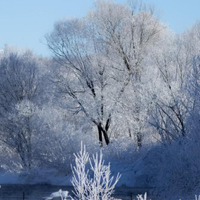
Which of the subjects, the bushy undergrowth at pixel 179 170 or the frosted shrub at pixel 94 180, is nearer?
the frosted shrub at pixel 94 180

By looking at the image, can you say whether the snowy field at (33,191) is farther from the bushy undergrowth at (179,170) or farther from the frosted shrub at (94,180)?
the frosted shrub at (94,180)

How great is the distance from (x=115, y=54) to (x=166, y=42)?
10.6 feet

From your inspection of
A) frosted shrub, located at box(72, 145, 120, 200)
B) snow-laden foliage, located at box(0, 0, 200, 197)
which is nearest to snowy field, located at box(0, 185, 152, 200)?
snow-laden foliage, located at box(0, 0, 200, 197)

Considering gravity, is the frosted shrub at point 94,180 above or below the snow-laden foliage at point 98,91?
below

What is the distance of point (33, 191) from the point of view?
24.3 meters

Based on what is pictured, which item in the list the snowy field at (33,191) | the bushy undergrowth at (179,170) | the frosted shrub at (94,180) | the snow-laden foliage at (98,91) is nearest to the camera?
the frosted shrub at (94,180)

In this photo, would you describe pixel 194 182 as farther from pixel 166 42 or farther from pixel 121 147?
pixel 166 42

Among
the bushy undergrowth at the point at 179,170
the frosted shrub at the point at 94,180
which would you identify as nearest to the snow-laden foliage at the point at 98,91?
the bushy undergrowth at the point at 179,170

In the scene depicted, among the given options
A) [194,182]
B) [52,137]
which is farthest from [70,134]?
[194,182]

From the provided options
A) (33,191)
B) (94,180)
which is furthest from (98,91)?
(94,180)

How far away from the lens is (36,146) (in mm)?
27594

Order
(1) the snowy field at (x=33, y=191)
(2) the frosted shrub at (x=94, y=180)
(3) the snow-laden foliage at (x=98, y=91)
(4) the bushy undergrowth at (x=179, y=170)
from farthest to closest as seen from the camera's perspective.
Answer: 1. (3) the snow-laden foliage at (x=98, y=91)
2. (1) the snowy field at (x=33, y=191)
3. (4) the bushy undergrowth at (x=179, y=170)
4. (2) the frosted shrub at (x=94, y=180)

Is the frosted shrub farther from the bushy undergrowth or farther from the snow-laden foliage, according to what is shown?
the snow-laden foliage

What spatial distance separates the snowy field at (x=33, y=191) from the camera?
19.9 m
